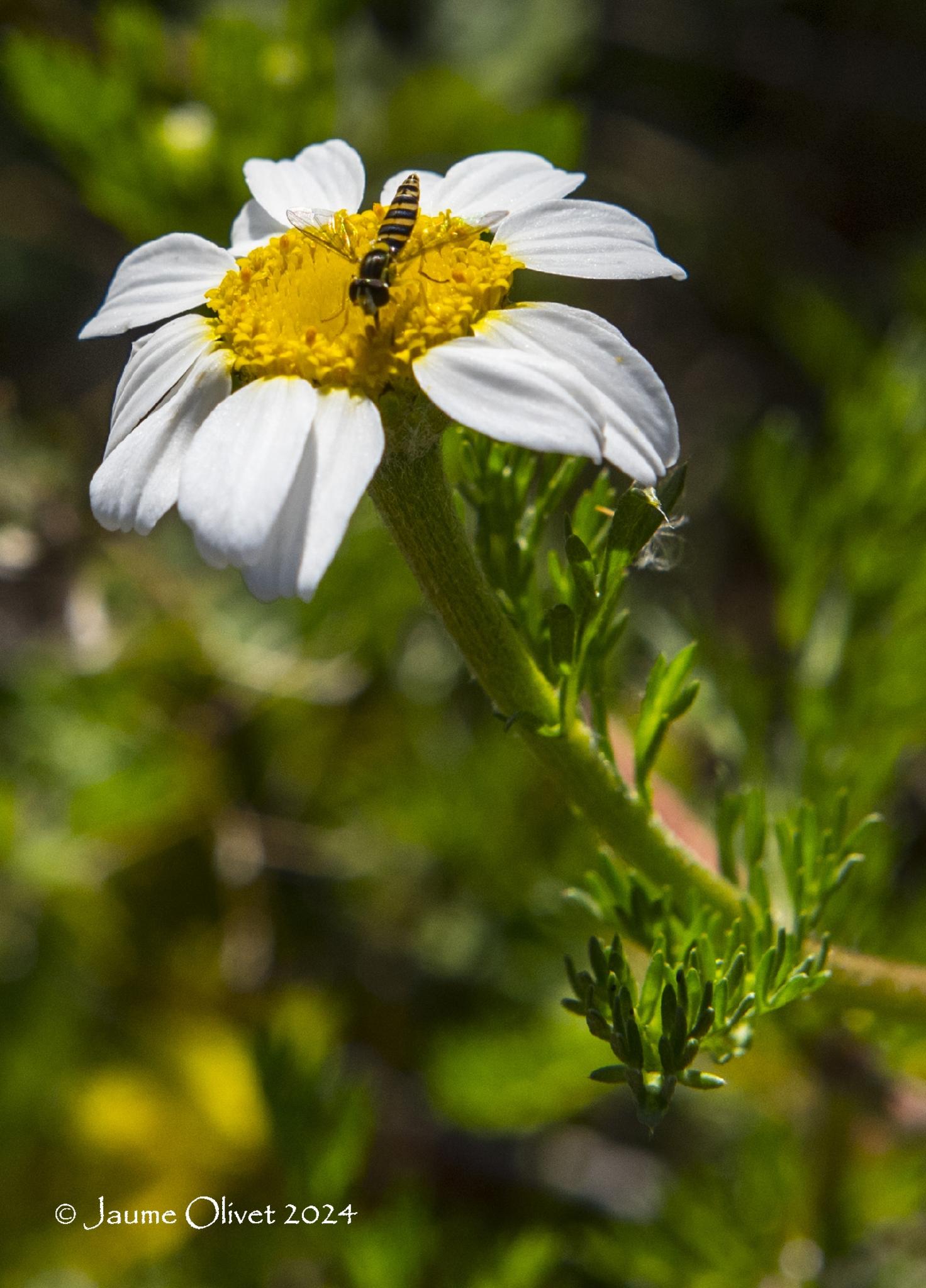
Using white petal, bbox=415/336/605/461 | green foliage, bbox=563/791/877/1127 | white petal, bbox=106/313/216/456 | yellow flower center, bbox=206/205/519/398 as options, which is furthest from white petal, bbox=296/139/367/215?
green foliage, bbox=563/791/877/1127

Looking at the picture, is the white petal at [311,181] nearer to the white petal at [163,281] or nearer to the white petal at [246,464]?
the white petal at [163,281]

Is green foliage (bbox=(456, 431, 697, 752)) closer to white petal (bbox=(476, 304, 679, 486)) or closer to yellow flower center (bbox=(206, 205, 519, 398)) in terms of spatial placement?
white petal (bbox=(476, 304, 679, 486))

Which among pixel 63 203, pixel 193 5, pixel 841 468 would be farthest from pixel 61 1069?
pixel 193 5

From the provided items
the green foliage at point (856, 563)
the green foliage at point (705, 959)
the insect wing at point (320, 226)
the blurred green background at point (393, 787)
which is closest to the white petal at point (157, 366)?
the insect wing at point (320, 226)

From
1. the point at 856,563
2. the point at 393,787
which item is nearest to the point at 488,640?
the point at 856,563

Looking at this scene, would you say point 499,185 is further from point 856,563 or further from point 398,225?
point 856,563

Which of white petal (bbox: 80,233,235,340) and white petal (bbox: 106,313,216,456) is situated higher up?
white petal (bbox: 80,233,235,340)
